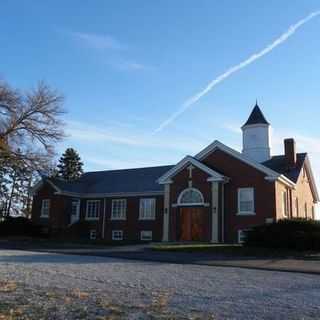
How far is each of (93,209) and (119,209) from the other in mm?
3171

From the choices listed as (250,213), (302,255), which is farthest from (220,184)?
(302,255)

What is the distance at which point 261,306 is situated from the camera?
27.0 feet

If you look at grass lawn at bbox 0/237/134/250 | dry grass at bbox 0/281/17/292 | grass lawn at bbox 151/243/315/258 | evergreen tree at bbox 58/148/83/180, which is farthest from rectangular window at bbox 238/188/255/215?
evergreen tree at bbox 58/148/83/180

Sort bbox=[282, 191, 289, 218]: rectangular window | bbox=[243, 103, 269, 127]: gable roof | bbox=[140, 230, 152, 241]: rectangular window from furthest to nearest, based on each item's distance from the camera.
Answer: bbox=[243, 103, 269, 127]: gable roof, bbox=[140, 230, 152, 241]: rectangular window, bbox=[282, 191, 289, 218]: rectangular window

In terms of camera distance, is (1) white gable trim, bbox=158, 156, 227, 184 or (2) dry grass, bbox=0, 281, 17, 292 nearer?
(2) dry grass, bbox=0, 281, 17, 292

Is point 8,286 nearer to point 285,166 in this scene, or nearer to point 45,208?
point 285,166

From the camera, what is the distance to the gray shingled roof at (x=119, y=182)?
40.1 meters

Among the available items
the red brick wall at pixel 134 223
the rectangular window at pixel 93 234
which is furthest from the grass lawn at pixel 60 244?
the rectangular window at pixel 93 234

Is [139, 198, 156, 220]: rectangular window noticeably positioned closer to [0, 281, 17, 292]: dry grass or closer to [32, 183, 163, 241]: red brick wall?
[32, 183, 163, 241]: red brick wall

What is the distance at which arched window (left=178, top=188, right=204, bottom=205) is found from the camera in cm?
3290

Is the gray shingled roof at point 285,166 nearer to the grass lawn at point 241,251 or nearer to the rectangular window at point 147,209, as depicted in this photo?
the rectangular window at point 147,209

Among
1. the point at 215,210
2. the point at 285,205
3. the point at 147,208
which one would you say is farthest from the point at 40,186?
the point at 285,205

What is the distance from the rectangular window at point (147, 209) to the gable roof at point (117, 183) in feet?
2.64

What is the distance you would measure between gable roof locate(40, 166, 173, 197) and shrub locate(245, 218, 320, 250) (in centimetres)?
1370
